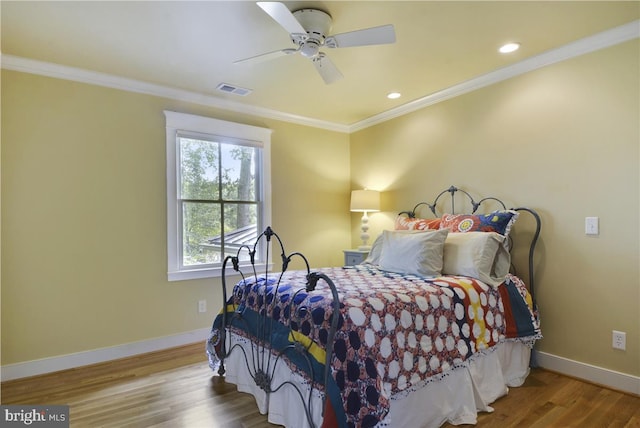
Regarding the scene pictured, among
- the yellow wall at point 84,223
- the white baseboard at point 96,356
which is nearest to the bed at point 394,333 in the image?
the white baseboard at point 96,356

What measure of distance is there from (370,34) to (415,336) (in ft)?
5.84

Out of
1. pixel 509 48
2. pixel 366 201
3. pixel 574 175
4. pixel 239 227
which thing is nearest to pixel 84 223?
pixel 239 227

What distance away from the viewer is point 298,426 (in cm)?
186

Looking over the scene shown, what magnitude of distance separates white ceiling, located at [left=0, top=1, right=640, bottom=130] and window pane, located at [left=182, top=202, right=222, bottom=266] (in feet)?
4.04

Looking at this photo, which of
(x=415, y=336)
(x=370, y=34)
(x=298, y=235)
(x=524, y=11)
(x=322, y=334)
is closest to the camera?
(x=322, y=334)

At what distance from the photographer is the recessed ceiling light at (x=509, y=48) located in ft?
8.61

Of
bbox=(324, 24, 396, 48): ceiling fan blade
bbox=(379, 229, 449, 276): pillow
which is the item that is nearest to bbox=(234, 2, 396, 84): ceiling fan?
bbox=(324, 24, 396, 48): ceiling fan blade

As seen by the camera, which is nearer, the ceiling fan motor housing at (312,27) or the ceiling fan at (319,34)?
the ceiling fan at (319,34)

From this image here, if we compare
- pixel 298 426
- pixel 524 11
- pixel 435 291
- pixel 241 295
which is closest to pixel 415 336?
pixel 435 291

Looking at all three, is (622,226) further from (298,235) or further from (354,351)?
(298,235)

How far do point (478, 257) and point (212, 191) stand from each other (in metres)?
2.70

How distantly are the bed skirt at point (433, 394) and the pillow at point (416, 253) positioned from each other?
66 centimetres

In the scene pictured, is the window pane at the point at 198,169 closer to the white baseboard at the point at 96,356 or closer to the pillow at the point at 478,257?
the white baseboard at the point at 96,356

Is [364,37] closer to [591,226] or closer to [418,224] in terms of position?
[418,224]
